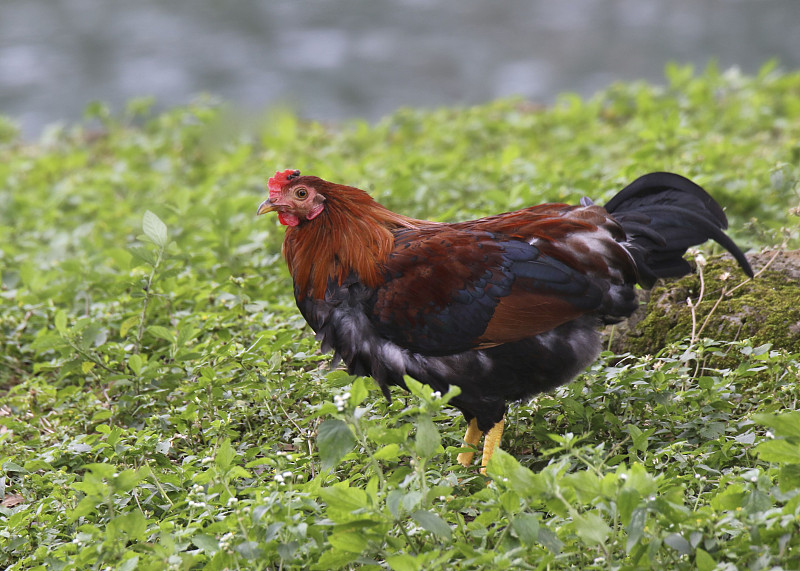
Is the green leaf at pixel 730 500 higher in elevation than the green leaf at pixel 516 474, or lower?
lower

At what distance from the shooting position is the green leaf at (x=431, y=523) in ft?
8.25

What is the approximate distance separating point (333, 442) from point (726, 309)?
2.37m

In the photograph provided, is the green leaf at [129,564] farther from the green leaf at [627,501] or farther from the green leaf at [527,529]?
the green leaf at [627,501]

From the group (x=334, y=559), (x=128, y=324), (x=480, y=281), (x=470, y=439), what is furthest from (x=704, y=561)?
(x=128, y=324)

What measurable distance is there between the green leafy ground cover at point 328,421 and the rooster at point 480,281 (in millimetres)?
207

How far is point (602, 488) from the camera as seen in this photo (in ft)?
8.15

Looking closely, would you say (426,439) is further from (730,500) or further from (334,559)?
(730,500)

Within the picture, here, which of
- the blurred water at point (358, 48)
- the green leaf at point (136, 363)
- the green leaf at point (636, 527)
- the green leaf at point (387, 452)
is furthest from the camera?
the blurred water at point (358, 48)

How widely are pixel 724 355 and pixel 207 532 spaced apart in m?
2.26

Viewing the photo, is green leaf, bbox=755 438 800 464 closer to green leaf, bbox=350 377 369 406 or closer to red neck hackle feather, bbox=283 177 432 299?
green leaf, bbox=350 377 369 406

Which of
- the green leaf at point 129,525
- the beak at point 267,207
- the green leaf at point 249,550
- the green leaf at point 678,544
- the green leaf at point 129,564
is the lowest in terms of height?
the green leaf at point 678,544

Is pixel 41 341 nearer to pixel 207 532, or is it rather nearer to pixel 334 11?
pixel 207 532

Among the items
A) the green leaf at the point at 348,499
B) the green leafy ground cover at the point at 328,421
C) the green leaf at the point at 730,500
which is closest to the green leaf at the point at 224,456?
the green leafy ground cover at the point at 328,421

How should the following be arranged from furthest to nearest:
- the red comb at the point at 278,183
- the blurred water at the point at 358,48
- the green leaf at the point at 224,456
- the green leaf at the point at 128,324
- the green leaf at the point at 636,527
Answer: the blurred water at the point at 358,48 → the green leaf at the point at 128,324 → the red comb at the point at 278,183 → the green leaf at the point at 224,456 → the green leaf at the point at 636,527
